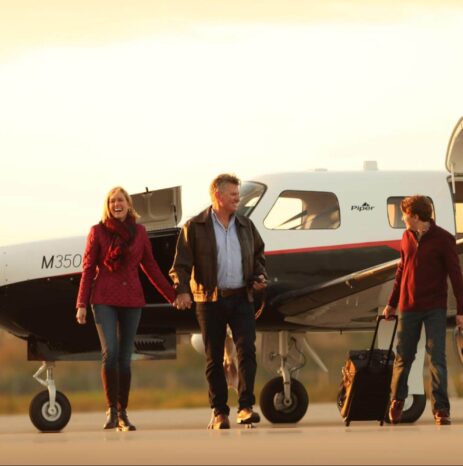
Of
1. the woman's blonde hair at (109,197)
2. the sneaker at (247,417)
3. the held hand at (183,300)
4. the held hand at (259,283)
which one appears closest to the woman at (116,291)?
the woman's blonde hair at (109,197)

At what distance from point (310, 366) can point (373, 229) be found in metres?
12.2

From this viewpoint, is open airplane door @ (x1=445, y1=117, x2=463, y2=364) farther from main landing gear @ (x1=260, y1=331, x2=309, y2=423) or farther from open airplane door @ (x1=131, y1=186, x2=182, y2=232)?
open airplane door @ (x1=131, y1=186, x2=182, y2=232)

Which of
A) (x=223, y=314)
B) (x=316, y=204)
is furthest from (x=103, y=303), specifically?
(x=316, y=204)

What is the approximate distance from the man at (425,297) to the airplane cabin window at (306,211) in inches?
136

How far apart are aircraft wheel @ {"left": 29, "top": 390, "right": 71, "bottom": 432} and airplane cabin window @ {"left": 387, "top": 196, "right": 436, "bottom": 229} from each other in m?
3.89

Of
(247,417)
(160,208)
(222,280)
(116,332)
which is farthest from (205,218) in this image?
(160,208)

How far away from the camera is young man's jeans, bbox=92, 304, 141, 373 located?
1188 centimetres

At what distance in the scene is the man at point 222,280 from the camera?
11664mm

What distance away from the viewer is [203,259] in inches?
460

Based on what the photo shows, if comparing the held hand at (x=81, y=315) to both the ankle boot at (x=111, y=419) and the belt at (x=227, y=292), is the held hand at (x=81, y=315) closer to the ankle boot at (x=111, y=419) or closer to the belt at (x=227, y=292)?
the ankle boot at (x=111, y=419)

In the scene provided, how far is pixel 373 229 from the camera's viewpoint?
51.5 feet

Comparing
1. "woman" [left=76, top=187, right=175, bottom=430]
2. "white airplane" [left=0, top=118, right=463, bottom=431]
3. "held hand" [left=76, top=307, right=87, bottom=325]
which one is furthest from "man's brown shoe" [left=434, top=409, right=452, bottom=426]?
"held hand" [left=76, top=307, right=87, bottom=325]

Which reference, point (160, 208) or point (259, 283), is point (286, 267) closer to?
point (160, 208)

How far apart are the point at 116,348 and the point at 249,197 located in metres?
3.93
